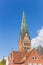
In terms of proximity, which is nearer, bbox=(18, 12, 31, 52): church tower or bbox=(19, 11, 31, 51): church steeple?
bbox=(18, 12, 31, 52): church tower

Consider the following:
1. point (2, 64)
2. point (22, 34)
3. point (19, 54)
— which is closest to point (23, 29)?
point (22, 34)

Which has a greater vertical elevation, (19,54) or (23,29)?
(23,29)

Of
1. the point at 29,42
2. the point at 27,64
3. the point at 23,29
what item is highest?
the point at 23,29

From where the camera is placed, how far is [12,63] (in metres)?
75.1

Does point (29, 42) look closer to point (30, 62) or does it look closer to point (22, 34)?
point (22, 34)

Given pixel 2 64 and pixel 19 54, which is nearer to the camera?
pixel 19 54

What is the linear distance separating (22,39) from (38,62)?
52.1 m

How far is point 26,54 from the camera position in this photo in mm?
77625

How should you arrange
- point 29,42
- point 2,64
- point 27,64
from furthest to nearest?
point 29,42 → point 2,64 → point 27,64

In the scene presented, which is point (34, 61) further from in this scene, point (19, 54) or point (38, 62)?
point (19, 54)

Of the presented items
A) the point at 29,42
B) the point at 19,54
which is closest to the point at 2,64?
the point at 19,54

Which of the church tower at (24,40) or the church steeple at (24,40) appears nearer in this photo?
the church tower at (24,40)

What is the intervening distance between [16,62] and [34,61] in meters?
5.83

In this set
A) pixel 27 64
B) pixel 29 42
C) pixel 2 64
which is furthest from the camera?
pixel 29 42
